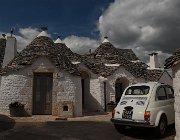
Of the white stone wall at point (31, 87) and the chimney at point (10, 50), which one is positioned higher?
the chimney at point (10, 50)

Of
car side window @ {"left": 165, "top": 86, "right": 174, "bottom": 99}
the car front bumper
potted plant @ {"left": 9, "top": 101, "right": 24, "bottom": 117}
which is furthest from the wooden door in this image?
car side window @ {"left": 165, "top": 86, "right": 174, "bottom": 99}

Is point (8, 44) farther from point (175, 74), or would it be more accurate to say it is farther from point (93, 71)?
point (175, 74)

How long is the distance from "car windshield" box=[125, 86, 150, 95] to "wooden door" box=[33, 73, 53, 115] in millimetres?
6533

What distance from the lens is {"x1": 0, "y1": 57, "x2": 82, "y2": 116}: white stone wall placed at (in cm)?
1422

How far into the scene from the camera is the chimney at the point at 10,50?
18.4 metres

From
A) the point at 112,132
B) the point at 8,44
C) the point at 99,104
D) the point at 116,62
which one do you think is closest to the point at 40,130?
the point at 112,132

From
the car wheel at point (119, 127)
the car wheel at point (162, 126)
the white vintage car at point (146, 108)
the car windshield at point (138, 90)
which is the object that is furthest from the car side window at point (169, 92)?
the car wheel at point (119, 127)

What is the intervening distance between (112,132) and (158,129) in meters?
1.73

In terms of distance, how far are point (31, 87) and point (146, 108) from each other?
26.8 feet

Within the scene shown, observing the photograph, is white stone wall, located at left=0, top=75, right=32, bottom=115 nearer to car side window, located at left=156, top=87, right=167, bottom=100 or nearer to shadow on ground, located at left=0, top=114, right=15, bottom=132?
shadow on ground, located at left=0, top=114, right=15, bottom=132

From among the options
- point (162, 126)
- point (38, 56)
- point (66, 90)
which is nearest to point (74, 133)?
point (162, 126)

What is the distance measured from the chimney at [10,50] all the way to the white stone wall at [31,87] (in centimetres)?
412

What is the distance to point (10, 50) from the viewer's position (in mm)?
18578

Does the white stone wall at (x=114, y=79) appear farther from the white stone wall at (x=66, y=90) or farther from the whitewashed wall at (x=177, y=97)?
the whitewashed wall at (x=177, y=97)
